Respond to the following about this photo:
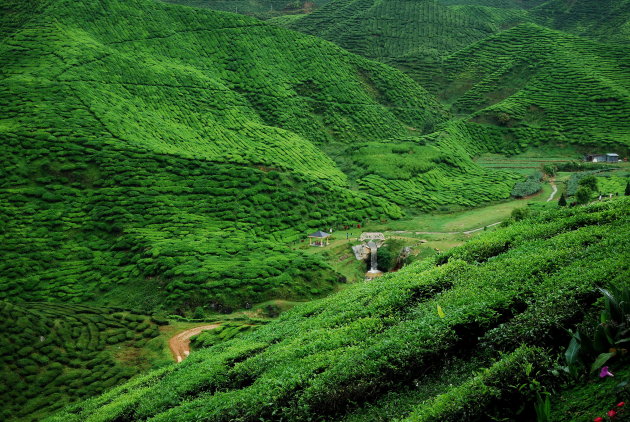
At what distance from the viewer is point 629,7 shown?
124188 millimetres

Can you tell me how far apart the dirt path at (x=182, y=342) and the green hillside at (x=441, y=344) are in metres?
11.4

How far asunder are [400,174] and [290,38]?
155 feet

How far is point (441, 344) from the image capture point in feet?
33.9

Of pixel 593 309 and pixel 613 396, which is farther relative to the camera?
pixel 593 309

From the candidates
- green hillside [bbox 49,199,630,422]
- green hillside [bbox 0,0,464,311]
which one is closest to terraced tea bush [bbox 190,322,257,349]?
green hillside [bbox 0,0,464,311]

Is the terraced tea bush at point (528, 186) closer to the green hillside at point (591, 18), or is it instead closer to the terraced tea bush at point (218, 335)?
the terraced tea bush at point (218, 335)

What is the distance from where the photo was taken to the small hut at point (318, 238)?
161ft

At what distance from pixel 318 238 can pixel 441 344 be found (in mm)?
39358

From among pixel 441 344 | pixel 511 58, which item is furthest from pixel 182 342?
pixel 511 58

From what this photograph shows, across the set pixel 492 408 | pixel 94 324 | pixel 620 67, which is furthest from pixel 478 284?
pixel 620 67

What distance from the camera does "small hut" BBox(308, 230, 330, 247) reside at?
1928 inches

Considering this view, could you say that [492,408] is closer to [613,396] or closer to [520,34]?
[613,396]

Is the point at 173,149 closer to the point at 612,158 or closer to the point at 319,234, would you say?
the point at 319,234

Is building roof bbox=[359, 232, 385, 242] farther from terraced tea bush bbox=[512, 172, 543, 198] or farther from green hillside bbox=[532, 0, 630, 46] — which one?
green hillside bbox=[532, 0, 630, 46]
